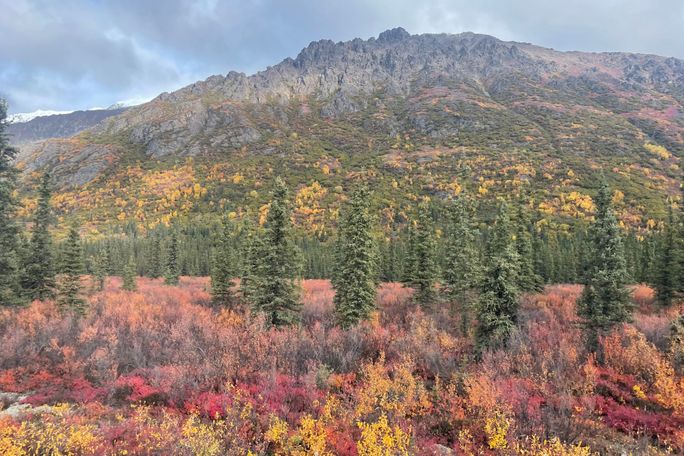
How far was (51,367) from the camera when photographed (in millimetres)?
11641

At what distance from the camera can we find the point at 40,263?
22156 mm

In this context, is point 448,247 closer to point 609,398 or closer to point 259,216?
point 609,398

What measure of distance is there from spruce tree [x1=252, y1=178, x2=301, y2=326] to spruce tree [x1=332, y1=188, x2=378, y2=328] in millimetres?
2640

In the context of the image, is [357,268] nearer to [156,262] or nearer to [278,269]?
[278,269]

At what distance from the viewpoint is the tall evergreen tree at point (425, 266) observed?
86.1 ft

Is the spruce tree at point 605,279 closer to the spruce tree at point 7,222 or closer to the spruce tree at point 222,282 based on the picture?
the spruce tree at point 222,282

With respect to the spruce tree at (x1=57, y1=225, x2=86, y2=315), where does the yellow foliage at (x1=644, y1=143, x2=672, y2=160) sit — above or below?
above

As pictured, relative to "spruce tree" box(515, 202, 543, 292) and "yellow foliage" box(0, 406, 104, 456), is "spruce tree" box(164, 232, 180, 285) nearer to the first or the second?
"spruce tree" box(515, 202, 543, 292)

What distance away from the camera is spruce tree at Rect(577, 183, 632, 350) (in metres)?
13.9

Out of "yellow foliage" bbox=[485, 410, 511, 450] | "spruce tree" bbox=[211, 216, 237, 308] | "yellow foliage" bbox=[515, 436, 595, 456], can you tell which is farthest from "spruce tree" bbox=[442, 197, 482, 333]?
"yellow foliage" bbox=[515, 436, 595, 456]

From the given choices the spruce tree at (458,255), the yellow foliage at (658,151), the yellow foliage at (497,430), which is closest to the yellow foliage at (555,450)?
the yellow foliage at (497,430)

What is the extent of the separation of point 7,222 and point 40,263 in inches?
192

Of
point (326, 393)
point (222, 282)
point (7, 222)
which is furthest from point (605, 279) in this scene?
point (7, 222)

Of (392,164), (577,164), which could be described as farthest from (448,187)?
(577,164)
